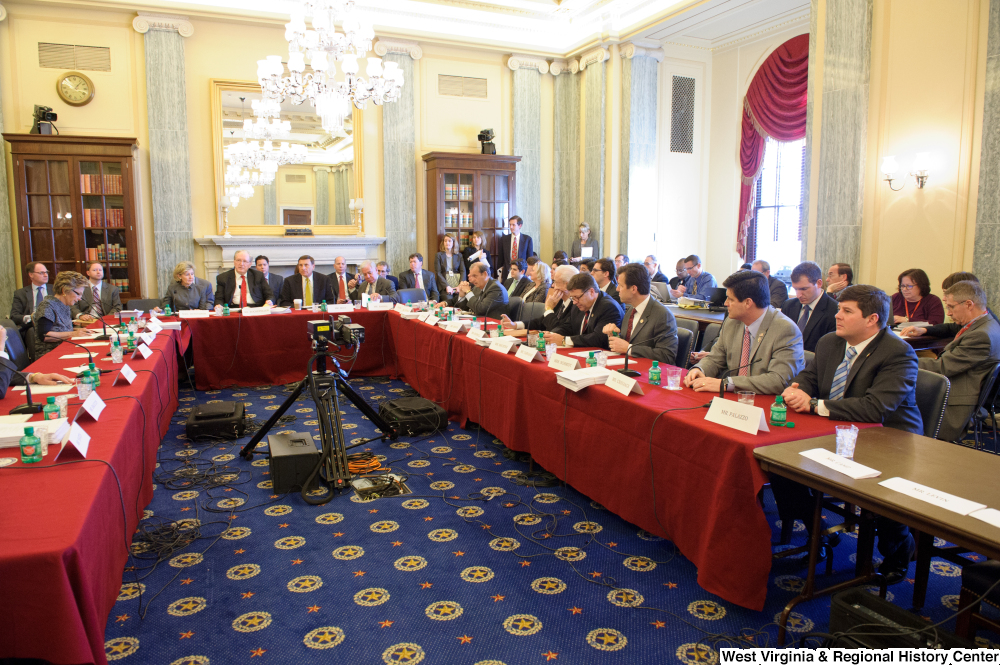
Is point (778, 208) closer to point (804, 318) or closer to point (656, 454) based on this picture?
point (804, 318)

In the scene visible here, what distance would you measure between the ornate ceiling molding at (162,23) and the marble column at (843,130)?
7.37 m

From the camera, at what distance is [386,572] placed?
2.81m

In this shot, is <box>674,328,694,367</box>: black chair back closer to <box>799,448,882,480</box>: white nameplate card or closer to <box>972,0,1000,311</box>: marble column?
<box>799,448,882,480</box>: white nameplate card

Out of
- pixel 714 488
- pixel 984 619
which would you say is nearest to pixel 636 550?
pixel 714 488

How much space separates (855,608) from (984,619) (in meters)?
0.34

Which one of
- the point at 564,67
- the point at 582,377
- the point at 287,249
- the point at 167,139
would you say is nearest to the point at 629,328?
the point at 582,377

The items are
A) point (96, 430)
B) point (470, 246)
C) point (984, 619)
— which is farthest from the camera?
point (470, 246)

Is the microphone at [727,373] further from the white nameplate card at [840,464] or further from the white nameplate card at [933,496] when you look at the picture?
the white nameplate card at [933,496]

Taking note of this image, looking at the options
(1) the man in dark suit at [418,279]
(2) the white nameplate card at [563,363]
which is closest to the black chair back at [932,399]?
(2) the white nameplate card at [563,363]

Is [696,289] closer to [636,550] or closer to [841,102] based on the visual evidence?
[841,102]

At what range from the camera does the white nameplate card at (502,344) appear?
14.0 feet

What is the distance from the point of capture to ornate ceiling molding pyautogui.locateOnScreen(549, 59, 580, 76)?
32.7 feet

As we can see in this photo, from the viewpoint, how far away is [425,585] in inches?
106

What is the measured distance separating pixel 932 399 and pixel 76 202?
28.5 feet
